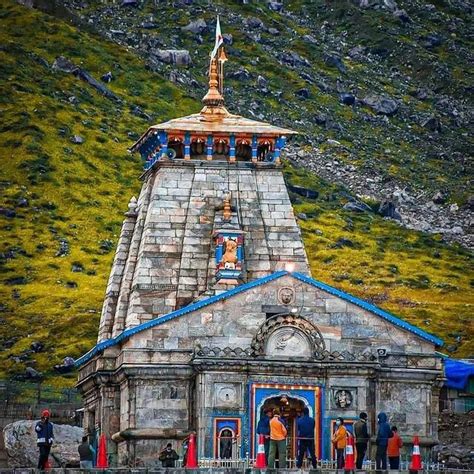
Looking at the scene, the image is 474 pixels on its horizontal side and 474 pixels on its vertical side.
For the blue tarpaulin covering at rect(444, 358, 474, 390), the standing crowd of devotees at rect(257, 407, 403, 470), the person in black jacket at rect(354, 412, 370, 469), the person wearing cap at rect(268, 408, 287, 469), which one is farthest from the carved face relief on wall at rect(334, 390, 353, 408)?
the blue tarpaulin covering at rect(444, 358, 474, 390)

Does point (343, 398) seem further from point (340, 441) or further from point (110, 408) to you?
point (110, 408)

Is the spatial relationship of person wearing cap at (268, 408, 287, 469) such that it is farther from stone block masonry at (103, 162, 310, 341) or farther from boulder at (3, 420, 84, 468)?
boulder at (3, 420, 84, 468)

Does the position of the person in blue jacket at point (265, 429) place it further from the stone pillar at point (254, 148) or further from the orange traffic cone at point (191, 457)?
the stone pillar at point (254, 148)

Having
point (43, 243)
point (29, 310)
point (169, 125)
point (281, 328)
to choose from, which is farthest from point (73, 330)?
point (281, 328)

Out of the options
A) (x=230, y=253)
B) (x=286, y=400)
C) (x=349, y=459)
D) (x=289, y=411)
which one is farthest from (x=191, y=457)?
(x=230, y=253)

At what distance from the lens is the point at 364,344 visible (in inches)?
2916

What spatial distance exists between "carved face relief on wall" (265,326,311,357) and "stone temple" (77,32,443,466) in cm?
3

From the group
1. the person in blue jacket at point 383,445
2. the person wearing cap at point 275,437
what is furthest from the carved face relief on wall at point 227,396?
the person in blue jacket at point 383,445

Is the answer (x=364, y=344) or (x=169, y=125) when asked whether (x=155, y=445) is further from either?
(x=169, y=125)

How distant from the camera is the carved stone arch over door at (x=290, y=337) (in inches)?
2864

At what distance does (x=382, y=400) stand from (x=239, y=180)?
38.5ft

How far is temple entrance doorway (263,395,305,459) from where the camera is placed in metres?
72.6

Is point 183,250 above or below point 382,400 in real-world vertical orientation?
above

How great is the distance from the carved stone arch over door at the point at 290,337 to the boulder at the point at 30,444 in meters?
11.7
